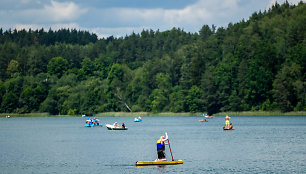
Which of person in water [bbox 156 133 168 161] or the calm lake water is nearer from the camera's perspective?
the calm lake water

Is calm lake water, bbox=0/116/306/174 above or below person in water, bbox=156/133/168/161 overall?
below

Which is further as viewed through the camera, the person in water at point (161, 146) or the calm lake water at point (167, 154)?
the person in water at point (161, 146)

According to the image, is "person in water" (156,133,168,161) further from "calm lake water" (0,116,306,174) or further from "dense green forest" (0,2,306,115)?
"dense green forest" (0,2,306,115)

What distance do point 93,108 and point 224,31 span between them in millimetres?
59014

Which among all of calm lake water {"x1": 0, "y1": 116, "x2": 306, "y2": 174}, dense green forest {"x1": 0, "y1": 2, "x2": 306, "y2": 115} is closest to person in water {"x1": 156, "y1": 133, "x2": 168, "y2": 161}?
calm lake water {"x1": 0, "y1": 116, "x2": 306, "y2": 174}

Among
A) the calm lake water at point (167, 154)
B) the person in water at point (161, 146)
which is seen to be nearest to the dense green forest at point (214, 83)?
the calm lake water at point (167, 154)

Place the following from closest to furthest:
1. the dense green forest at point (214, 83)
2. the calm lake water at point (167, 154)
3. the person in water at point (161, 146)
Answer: the calm lake water at point (167, 154) → the person in water at point (161, 146) → the dense green forest at point (214, 83)

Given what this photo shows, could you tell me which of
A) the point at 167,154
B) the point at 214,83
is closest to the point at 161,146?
the point at 167,154

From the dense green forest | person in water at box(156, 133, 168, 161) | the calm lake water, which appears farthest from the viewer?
the dense green forest

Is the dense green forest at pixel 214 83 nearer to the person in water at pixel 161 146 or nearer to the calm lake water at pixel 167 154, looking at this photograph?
the calm lake water at pixel 167 154

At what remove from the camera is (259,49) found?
162m

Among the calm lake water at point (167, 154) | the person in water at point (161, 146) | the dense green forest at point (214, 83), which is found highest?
the dense green forest at point (214, 83)

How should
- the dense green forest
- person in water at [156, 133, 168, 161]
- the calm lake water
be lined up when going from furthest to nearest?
the dense green forest
person in water at [156, 133, 168, 161]
the calm lake water

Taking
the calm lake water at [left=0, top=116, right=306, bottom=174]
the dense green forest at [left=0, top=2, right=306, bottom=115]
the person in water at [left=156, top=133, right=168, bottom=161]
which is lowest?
the calm lake water at [left=0, top=116, right=306, bottom=174]
